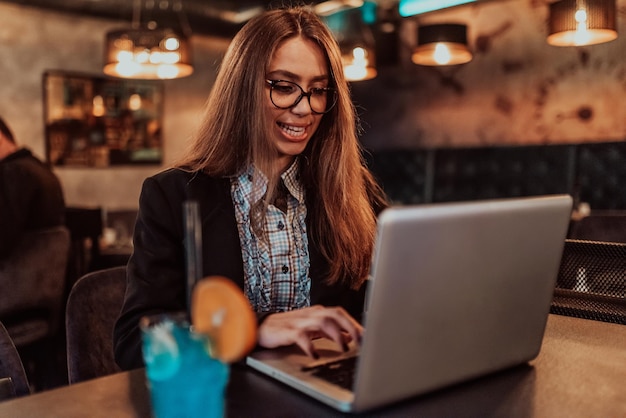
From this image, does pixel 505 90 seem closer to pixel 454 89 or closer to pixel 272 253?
pixel 454 89

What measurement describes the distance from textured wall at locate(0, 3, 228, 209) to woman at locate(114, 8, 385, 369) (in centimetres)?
350

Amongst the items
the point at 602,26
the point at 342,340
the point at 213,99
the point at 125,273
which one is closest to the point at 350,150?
Answer: the point at 213,99

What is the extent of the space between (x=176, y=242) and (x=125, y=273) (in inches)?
8.8

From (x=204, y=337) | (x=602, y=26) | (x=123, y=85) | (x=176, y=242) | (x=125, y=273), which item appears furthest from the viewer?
(x=123, y=85)

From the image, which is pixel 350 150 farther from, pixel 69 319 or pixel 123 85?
pixel 123 85

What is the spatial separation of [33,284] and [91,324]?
135 centimetres

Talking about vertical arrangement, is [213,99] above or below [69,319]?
above

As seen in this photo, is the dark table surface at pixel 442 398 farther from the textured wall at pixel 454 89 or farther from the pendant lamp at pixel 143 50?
the textured wall at pixel 454 89

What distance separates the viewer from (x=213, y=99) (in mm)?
1576

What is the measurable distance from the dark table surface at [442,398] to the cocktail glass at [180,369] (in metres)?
0.21

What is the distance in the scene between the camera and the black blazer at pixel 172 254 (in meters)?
1.24

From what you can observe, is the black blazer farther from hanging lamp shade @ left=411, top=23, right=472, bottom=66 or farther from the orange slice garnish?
hanging lamp shade @ left=411, top=23, right=472, bottom=66

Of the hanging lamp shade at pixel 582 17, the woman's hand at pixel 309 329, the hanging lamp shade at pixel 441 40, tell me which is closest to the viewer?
the woman's hand at pixel 309 329

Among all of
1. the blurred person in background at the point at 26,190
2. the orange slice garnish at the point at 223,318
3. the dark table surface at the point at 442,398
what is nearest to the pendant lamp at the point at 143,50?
the blurred person in background at the point at 26,190
